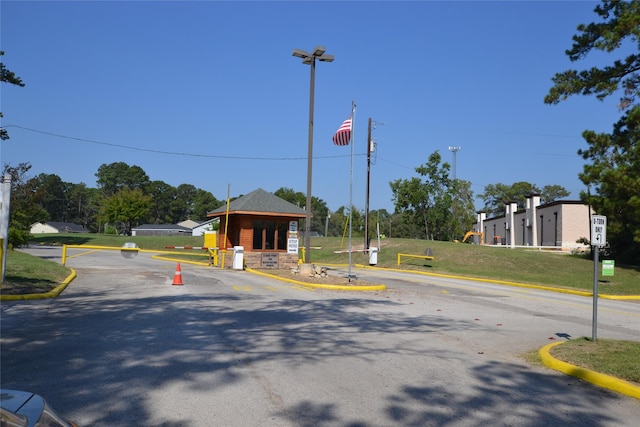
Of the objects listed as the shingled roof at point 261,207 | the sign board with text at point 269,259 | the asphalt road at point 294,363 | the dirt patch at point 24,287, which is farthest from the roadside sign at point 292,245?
the dirt patch at point 24,287

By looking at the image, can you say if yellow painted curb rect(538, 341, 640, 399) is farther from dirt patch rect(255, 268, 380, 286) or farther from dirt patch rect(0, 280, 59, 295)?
dirt patch rect(0, 280, 59, 295)

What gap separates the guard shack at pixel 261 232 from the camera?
26922 mm

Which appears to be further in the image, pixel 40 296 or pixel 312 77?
pixel 312 77

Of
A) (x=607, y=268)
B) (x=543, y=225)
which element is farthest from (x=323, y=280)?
(x=543, y=225)

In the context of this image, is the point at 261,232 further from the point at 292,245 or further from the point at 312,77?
the point at 312,77

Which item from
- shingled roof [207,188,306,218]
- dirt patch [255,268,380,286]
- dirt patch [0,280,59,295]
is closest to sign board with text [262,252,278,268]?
shingled roof [207,188,306,218]

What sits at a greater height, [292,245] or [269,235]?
[269,235]

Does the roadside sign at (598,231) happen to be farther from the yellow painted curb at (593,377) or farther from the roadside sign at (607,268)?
the roadside sign at (607,268)

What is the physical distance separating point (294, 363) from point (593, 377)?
154 inches

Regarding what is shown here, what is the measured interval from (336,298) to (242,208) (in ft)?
39.7

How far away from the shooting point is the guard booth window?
90.2 ft

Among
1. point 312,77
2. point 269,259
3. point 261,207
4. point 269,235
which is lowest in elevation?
point 269,259

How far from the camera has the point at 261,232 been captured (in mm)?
27547

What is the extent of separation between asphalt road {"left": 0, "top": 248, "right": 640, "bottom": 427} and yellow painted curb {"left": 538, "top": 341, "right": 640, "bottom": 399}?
148 mm
